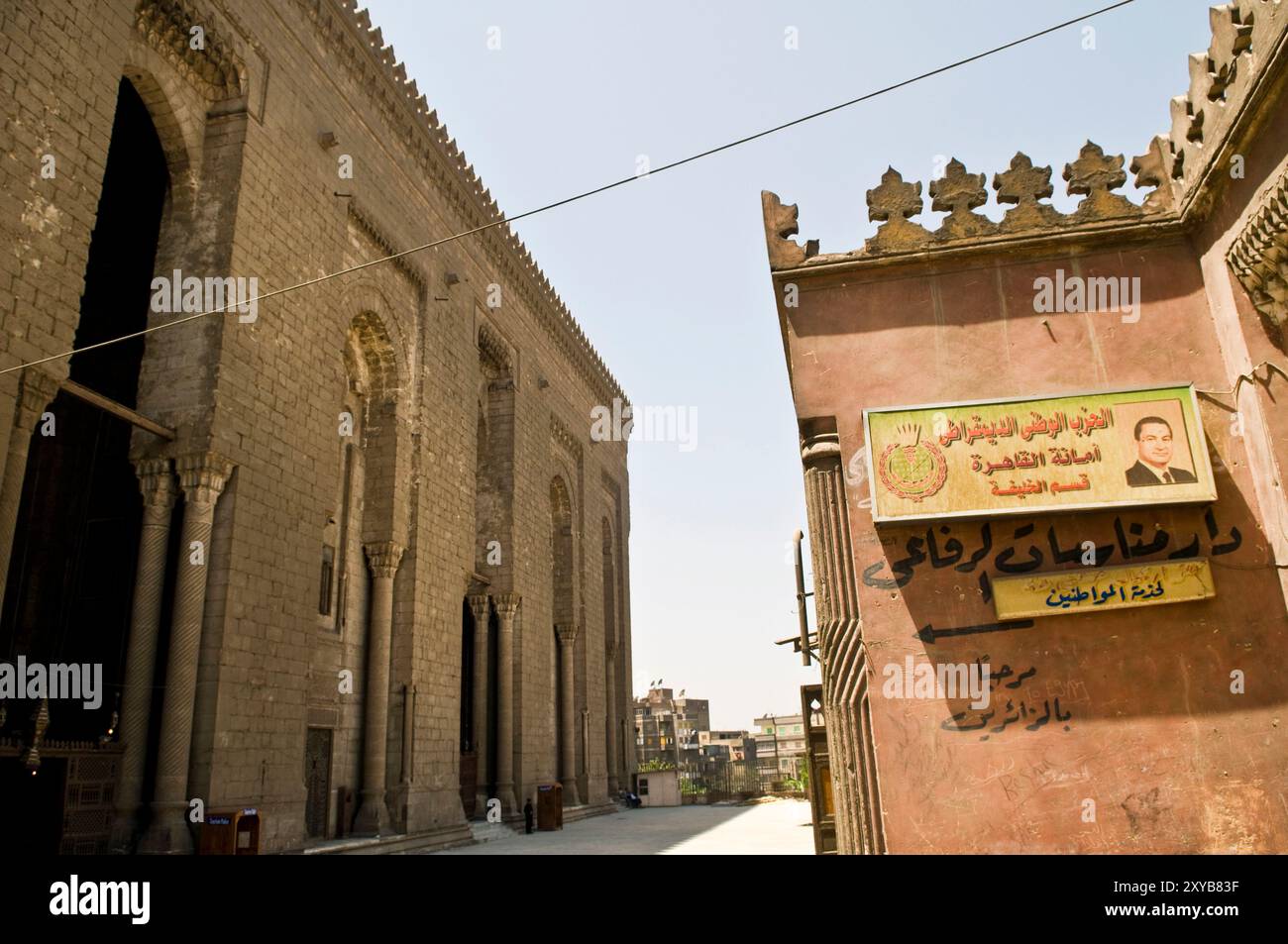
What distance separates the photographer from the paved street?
1305cm

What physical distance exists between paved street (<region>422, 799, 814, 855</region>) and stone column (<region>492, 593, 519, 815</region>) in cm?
144

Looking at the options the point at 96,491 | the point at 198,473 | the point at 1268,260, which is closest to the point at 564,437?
the point at 96,491

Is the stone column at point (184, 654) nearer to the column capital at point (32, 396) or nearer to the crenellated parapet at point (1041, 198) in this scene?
the column capital at point (32, 396)

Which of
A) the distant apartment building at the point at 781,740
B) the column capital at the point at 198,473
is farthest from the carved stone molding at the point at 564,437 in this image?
the distant apartment building at the point at 781,740

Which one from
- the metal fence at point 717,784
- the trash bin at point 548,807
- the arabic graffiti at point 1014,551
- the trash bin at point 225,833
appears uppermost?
the arabic graffiti at point 1014,551

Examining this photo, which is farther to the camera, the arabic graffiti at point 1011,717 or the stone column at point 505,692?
the stone column at point 505,692

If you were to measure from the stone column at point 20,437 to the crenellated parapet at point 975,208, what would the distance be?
6664mm

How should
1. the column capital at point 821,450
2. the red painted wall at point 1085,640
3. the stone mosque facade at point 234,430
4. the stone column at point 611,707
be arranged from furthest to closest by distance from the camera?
the stone column at point 611,707
the stone mosque facade at point 234,430
the column capital at point 821,450
the red painted wall at point 1085,640

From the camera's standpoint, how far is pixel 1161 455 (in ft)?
17.9

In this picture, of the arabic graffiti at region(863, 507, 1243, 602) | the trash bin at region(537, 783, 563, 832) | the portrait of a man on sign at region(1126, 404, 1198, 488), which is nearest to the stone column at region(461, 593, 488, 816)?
the trash bin at region(537, 783, 563, 832)

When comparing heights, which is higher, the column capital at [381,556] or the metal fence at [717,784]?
the column capital at [381,556]

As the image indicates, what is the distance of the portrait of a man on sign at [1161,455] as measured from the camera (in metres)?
5.43

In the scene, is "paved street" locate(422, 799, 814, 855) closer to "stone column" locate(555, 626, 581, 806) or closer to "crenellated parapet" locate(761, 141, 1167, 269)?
"stone column" locate(555, 626, 581, 806)

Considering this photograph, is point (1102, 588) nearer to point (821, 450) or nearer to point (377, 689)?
point (821, 450)
